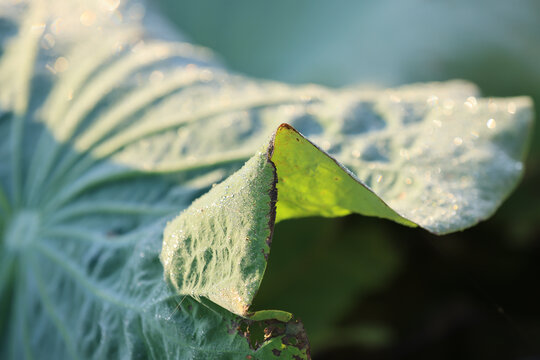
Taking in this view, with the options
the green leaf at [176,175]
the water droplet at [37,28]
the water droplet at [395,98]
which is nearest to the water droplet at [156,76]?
the green leaf at [176,175]

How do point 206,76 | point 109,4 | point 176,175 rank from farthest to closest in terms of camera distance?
point 109,4 → point 206,76 → point 176,175

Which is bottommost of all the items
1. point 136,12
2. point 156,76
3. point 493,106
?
point 493,106

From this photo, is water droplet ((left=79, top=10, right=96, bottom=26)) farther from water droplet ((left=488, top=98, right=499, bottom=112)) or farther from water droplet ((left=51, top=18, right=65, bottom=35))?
water droplet ((left=488, top=98, right=499, bottom=112))

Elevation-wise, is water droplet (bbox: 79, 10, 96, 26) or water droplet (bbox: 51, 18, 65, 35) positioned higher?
water droplet (bbox: 79, 10, 96, 26)

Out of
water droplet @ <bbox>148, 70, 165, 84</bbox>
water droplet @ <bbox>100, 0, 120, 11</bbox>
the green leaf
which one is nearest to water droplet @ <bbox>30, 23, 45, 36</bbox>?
the green leaf

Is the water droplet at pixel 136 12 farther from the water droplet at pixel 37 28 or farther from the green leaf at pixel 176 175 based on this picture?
the water droplet at pixel 37 28

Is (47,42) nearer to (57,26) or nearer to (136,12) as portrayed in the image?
(57,26)

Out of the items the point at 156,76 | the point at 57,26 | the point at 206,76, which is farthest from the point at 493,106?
the point at 57,26
